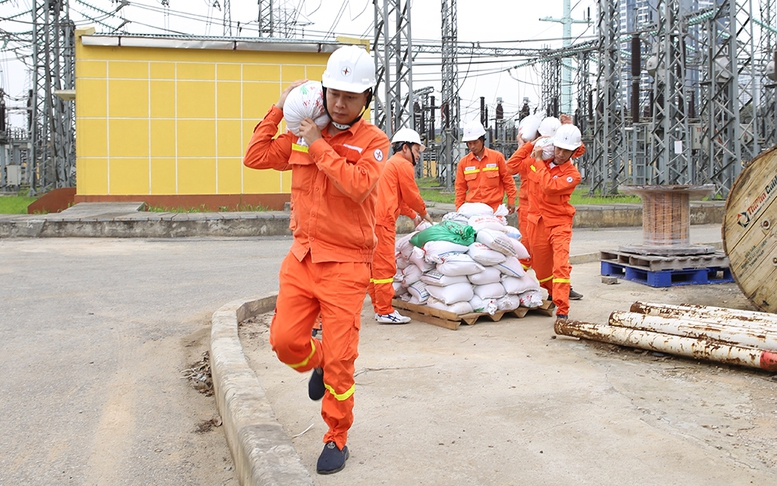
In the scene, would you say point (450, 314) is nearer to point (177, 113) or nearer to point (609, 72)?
point (177, 113)

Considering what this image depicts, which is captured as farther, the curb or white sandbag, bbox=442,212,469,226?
white sandbag, bbox=442,212,469,226

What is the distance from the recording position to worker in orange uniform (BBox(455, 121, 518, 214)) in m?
9.68

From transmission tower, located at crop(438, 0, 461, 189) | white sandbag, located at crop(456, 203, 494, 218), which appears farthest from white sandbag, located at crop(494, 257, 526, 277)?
transmission tower, located at crop(438, 0, 461, 189)

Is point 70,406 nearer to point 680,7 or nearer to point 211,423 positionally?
point 211,423

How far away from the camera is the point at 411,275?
7617mm

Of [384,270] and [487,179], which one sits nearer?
[384,270]

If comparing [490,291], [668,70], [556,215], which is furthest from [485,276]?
[668,70]

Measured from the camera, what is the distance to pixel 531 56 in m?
42.7

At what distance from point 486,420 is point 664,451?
94 cm

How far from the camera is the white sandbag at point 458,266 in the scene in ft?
23.2

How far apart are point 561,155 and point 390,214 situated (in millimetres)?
1678

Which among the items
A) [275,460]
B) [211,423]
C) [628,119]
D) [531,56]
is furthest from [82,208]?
[531,56]

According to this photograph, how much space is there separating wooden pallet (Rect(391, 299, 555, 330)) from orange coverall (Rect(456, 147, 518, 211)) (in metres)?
2.36

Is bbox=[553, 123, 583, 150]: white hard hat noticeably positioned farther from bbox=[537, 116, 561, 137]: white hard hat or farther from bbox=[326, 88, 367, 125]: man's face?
bbox=[326, 88, 367, 125]: man's face
